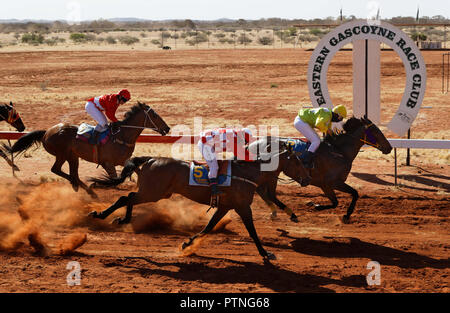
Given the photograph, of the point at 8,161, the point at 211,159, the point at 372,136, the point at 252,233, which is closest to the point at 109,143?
the point at 8,161

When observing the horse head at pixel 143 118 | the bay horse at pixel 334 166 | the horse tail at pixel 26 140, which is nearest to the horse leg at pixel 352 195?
the bay horse at pixel 334 166

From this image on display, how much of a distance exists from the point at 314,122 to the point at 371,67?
152 inches

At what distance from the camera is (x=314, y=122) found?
11.0 m

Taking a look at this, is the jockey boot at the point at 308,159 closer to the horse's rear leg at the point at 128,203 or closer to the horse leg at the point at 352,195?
the horse leg at the point at 352,195

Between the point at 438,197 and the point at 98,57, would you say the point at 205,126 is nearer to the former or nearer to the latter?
the point at 438,197

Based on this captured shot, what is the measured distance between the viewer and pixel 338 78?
3131cm

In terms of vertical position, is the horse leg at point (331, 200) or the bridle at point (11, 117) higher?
the bridle at point (11, 117)

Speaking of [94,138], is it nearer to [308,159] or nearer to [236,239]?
[236,239]

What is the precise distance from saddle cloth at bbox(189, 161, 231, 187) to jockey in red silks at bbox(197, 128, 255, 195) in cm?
8

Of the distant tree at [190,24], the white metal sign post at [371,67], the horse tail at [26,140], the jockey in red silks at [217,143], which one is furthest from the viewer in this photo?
the distant tree at [190,24]

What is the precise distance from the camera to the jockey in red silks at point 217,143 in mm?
8844

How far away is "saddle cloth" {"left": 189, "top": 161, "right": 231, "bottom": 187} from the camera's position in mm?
9000

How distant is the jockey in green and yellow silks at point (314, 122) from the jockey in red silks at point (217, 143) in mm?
2037

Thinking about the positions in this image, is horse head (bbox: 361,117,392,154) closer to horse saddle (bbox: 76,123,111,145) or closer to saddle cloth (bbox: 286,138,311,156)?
saddle cloth (bbox: 286,138,311,156)
